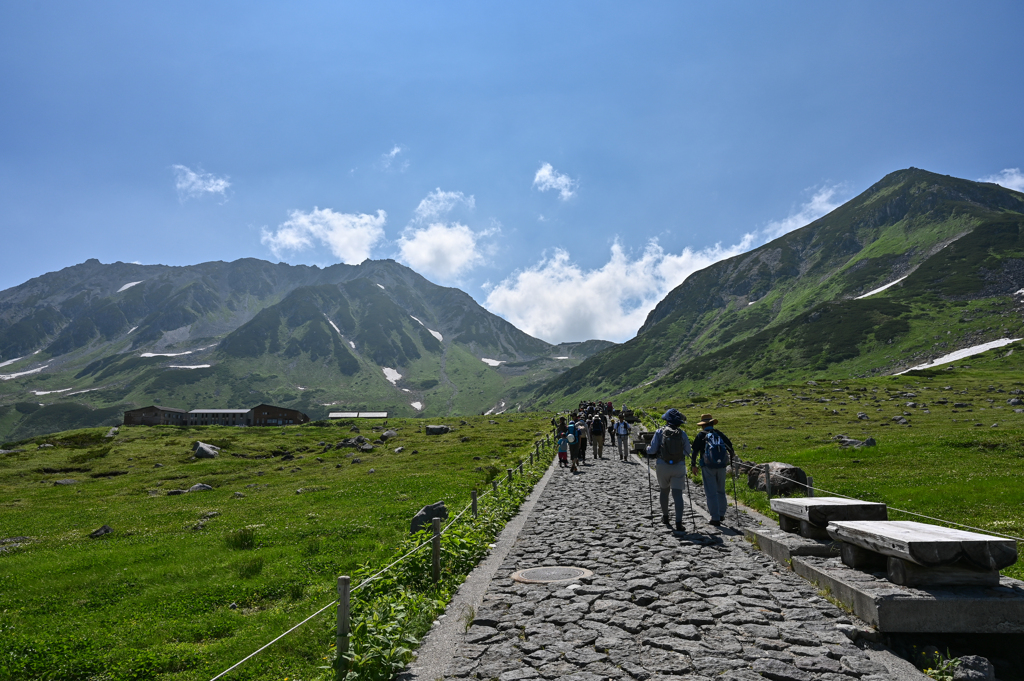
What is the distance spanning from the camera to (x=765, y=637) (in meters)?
7.61

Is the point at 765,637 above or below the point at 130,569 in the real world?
above

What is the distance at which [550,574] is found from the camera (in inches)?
453

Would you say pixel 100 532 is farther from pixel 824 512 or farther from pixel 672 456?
pixel 824 512

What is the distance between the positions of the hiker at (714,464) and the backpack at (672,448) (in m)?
0.68

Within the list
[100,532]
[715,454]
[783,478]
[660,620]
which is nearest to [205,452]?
[100,532]

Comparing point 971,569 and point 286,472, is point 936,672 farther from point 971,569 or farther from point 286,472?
point 286,472

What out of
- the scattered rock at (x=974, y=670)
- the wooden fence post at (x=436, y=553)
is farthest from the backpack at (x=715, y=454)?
the scattered rock at (x=974, y=670)

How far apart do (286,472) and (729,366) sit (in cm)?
17343

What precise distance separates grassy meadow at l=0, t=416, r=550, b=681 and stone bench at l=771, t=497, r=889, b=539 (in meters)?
10.7

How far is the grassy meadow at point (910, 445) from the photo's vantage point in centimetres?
1753

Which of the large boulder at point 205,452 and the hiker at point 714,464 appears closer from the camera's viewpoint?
the hiker at point 714,464

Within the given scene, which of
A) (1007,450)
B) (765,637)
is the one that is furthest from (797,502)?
(1007,450)

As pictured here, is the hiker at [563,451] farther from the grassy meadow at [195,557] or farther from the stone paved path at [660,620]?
the stone paved path at [660,620]

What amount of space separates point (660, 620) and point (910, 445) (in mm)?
31723
